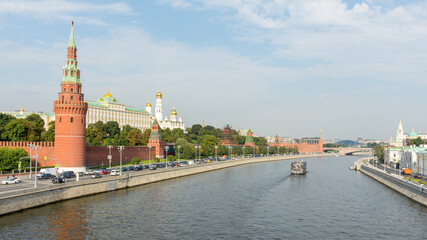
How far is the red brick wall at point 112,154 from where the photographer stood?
78.1m

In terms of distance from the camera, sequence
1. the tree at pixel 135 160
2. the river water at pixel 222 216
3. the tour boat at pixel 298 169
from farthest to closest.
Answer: the tour boat at pixel 298 169
the tree at pixel 135 160
the river water at pixel 222 216

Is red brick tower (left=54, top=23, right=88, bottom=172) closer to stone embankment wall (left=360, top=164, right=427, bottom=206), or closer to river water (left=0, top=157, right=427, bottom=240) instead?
river water (left=0, top=157, right=427, bottom=240)

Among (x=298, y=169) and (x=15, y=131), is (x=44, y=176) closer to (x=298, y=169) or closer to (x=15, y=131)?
(x=15, y=131)

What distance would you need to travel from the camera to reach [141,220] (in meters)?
38.9

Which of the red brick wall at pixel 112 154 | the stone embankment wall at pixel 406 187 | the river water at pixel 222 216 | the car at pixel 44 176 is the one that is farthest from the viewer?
the red brick wall at pixel 112 154

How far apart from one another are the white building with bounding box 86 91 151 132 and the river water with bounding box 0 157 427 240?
390ft

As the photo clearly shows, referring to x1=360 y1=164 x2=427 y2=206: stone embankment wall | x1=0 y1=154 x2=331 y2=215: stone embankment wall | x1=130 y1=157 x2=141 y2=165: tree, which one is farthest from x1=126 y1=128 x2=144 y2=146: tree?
x1=360 y1=164 x2=427 y2=206: stone embankment wall

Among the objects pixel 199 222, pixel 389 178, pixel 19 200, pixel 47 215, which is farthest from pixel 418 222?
pixel 19 200

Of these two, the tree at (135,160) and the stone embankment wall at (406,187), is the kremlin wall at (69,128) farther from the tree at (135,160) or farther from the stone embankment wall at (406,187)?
the stone embankment wall at (406,187)

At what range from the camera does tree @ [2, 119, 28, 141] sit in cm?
8769

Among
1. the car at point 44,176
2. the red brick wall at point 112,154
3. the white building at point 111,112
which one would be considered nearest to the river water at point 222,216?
the car at point 44,176

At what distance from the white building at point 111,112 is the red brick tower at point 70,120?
329 ft

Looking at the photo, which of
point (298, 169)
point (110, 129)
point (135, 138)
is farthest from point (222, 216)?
point (110, 129)

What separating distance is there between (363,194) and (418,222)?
65.0ft
